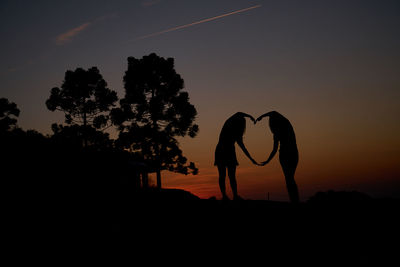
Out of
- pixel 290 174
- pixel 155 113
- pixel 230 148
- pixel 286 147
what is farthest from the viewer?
pixel 155 113

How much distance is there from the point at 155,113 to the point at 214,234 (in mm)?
21853

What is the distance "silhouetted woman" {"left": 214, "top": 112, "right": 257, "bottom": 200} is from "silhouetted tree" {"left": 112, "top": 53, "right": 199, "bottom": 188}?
1883 cm

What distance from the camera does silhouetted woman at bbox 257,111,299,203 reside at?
652 cm

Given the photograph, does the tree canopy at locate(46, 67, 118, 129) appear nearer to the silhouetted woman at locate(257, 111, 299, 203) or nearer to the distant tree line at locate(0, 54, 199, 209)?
the distant tree line at locate(0, 54, 199, 209)

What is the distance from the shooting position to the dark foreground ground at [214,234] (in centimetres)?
383

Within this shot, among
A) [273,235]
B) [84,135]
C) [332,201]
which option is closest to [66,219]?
[273,235]

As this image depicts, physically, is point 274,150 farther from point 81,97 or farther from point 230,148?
point 81,97

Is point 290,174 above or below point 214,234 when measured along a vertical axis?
above

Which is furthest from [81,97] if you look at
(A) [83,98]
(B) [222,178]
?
(B) [222,178]

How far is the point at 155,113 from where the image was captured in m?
25.9

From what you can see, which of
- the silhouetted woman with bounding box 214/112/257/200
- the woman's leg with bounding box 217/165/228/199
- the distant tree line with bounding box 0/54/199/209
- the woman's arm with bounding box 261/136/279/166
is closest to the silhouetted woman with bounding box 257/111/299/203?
the woman's arm with bounding box 261/136/279/166

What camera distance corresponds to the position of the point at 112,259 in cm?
401

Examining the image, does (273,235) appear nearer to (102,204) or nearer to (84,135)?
(102,204)

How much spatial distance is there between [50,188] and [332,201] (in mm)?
11318
